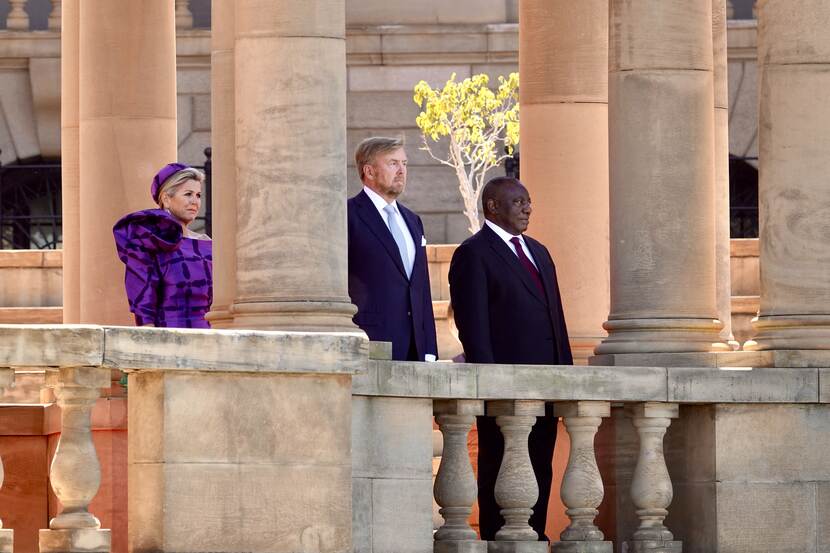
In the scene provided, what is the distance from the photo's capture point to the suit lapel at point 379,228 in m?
21.8

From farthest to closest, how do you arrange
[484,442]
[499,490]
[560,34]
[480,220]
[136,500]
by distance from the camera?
1. [480,220]
2. [560,34]
3. [484,442]
4. [499,490]
5. [136,500]

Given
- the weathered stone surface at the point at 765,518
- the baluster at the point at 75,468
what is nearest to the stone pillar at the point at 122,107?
the weathered stone surface at the point at 765,518

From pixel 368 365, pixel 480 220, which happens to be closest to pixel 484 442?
pixel 368 365

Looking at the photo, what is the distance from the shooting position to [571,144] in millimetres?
26969

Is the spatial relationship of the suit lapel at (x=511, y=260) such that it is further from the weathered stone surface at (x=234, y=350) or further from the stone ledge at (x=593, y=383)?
the weathered stone surface at (x=234, y=350)

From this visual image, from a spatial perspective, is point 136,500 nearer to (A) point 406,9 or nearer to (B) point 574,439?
(B) point 574,439

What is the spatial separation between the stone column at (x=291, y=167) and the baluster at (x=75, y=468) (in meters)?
2.61

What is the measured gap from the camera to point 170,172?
2273cm

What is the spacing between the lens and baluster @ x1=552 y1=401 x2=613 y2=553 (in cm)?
2066

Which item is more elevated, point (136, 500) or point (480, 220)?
point (480, 220)

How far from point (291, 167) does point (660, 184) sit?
3.93 metres

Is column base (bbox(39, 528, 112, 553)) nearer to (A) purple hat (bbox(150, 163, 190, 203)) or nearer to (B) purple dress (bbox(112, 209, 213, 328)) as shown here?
(B) purple dress (bbox(112, 209, 213, 328))

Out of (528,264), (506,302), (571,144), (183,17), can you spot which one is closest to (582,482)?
(506,302)

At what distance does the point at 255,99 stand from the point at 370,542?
12.7 ft
